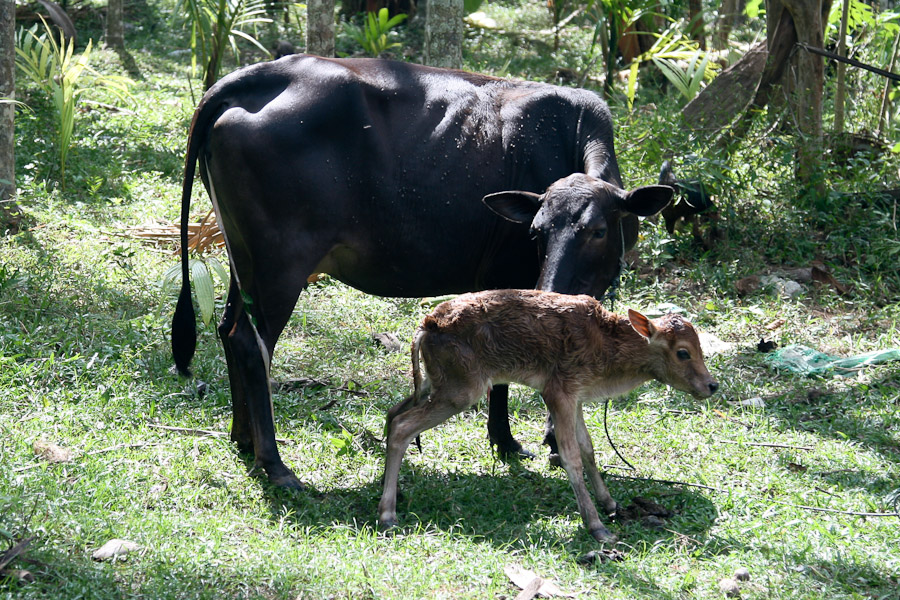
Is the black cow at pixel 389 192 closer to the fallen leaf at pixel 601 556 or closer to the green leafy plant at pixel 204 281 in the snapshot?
the green leafy plant at pixel 204 281

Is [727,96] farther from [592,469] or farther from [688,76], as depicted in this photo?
[592,469]

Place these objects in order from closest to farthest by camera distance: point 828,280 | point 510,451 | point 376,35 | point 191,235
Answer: point 510,451, point 828,280, point 191,235, point 376,35

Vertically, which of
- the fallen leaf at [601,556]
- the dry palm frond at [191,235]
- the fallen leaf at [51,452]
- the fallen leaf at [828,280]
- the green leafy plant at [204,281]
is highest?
the green leafy plant at [204,281]

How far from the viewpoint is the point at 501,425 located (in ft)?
17.1

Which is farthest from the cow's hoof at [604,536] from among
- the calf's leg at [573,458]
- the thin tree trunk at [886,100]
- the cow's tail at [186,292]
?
the thin tree trunk at [886,100]

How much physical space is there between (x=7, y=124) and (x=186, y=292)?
3860 millimetres

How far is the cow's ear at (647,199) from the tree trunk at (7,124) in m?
5.16

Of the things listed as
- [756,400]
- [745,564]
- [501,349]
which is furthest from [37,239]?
[745,564]

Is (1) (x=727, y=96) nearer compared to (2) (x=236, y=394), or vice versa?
(2) (x=236, y=394)

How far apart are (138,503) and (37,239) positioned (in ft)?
13.7

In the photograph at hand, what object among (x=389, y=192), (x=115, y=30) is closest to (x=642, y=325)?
(x=389, y=192)

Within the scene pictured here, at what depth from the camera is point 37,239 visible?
25.6ft

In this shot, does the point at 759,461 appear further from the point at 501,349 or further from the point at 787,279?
the point at 787,279

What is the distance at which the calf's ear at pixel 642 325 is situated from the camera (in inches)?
170
